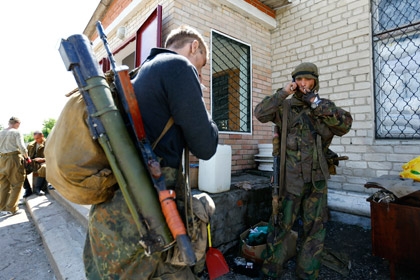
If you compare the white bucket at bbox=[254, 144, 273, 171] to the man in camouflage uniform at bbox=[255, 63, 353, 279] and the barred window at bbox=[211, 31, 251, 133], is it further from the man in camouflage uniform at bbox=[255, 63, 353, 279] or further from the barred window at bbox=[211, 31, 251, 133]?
the man in camouflage uniform at bbox=[255, 63, 353, 279]

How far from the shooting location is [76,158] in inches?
36.7

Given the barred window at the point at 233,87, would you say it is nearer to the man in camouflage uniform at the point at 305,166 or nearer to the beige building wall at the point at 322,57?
the beige building wall at the point at 322,57

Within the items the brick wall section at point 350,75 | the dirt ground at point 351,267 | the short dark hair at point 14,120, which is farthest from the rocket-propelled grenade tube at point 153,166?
the short dark hair at point 14,120

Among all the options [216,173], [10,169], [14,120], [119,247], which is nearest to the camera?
[119,247]

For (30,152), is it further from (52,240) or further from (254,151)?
(254,151)

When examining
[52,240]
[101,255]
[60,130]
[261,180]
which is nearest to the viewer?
[60,130]

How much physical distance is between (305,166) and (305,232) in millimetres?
654

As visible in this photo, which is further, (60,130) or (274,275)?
(274,275)

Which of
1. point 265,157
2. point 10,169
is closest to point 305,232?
point 265,157

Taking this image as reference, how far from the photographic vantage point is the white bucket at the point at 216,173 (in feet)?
9.22

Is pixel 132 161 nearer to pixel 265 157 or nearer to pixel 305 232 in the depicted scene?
pixel 305 232

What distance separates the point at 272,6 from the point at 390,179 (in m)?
3.59

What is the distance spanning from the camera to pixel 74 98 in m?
1.00

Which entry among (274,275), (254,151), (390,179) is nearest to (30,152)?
(254,151)
